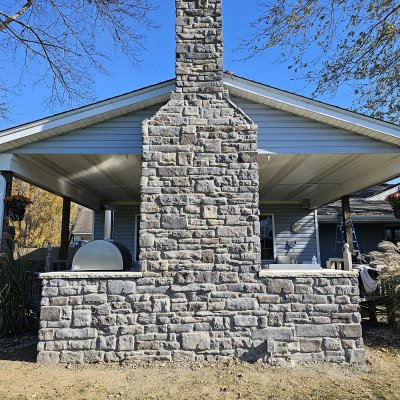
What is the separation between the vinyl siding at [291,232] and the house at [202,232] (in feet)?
15.6

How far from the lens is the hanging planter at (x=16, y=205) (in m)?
6.63

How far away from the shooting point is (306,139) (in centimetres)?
657

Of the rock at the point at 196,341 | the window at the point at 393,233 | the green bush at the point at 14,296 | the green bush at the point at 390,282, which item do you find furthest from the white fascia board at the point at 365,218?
the green bush at the point at 14,296

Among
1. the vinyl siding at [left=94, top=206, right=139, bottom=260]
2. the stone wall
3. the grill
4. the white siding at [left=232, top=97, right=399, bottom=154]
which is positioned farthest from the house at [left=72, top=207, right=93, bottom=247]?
the white siding at [left=232, top=97, right=399, bottom=154]

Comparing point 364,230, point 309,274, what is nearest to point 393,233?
point 364,230

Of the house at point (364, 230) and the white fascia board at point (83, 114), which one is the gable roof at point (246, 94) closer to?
the white fascia board at point (83, 114)

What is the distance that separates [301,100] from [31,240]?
51.5 ft

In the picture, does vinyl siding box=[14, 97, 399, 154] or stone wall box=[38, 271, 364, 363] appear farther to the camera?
vinyl siding box=[14, 97, 399, 154]

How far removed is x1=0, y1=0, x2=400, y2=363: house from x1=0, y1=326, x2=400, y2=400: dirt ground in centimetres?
19

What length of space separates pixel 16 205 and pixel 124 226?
4.36m

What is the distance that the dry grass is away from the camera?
401 centimetres

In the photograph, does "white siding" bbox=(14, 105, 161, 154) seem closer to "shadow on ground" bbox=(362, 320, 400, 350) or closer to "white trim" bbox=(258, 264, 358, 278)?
"white trim" bbox=(258, 264, 358, 278)

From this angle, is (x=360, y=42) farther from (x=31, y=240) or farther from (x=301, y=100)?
(x=31, y=240)

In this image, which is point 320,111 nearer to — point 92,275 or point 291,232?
point 92,275
